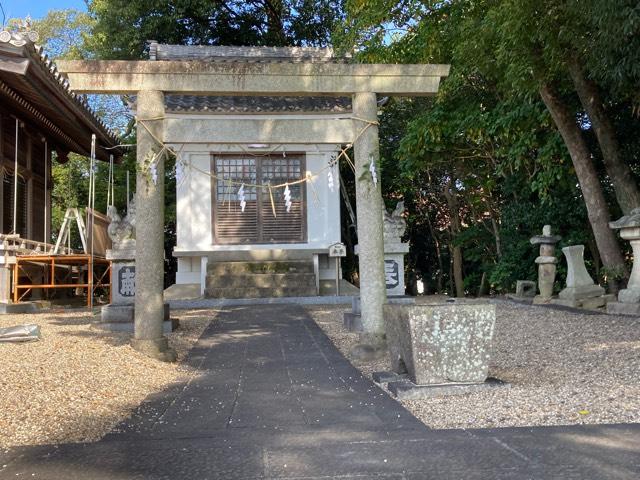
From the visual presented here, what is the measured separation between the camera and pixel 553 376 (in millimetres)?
5637

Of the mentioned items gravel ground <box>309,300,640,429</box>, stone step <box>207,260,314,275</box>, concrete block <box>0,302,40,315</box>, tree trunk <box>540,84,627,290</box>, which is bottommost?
gravel ground <box>309,300,640,429</box>

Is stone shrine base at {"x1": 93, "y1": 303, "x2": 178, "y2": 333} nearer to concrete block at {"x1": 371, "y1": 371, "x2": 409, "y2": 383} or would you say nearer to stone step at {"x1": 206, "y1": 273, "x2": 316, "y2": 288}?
concrete block at {"x1": 371, "y1": 371, "x2": 409, "y2": 383}

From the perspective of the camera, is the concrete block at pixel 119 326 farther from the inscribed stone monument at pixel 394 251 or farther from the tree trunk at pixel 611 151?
the tree trunk at pixel 611 151

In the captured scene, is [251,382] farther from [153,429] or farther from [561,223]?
[561,223]

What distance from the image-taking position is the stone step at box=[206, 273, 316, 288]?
15.1 m

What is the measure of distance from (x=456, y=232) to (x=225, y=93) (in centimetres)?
1460

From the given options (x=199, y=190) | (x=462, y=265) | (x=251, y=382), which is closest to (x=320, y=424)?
(x=251, y=382)

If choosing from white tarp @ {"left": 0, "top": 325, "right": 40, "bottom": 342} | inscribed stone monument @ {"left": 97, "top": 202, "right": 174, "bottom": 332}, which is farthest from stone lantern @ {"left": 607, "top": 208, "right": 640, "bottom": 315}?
white tarp @ {"left": 0, "top": 325, "right": 40, "bottom": 342}

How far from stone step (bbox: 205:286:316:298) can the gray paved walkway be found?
950cm

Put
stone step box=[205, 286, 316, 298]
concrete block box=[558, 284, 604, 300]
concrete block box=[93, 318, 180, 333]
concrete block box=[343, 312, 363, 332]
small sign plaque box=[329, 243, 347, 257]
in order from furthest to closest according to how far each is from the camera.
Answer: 1. small sign plaque box=[329, 243, 347, 257]
2. stone step box=[205, 286, 316, 298]
3. concrete block box=[558, 284, 604, 300]
4. concrete block box=[93, 318, 180, 333]
5. concrete block box=[343, 312, 363, 332]

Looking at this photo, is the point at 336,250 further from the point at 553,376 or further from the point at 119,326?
the point at 553,376

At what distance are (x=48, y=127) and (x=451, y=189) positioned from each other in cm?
1265

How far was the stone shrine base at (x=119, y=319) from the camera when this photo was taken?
9406 mm

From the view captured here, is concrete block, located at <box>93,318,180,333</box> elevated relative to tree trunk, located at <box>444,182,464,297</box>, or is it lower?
lower
